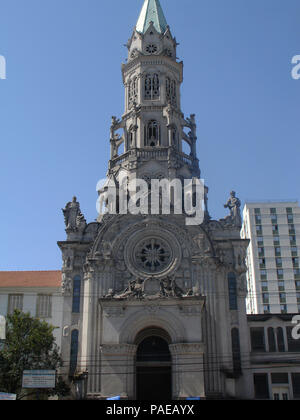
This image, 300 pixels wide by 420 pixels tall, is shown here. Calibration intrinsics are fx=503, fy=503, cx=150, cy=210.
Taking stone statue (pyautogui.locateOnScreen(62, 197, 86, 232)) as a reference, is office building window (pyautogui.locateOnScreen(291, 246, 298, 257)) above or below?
above

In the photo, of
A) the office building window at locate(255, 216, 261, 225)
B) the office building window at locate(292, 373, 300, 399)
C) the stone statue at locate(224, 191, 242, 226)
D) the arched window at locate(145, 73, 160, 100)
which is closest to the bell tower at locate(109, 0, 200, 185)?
the arched window at locate(145, 73, 160, 100)

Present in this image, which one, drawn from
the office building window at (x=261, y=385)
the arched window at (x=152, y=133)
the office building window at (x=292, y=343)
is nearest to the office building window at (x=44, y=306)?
the office building window at (x=261, y=385)

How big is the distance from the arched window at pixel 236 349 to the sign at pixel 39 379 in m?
15.8

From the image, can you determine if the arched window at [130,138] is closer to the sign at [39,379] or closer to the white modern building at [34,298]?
the white modern building at [34,298]

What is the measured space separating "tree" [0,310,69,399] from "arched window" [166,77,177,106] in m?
30.2

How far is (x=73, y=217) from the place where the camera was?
48594 mm

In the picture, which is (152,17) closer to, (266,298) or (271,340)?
(271,340)

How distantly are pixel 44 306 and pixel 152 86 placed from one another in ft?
89.6

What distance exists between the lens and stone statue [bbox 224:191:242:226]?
4816cm

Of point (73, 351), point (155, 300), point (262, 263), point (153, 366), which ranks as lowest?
point (153, 366)

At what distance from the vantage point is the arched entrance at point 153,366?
4147 cm

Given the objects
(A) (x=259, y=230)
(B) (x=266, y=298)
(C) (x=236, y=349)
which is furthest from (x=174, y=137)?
(B) (x=266, y=298)

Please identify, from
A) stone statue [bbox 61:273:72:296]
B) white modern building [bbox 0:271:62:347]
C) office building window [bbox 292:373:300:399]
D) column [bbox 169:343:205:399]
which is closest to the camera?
column [bbox 169:343:205:399]

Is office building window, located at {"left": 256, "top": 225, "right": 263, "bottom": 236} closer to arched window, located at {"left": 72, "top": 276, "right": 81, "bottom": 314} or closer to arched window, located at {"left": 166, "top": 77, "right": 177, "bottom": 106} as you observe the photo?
arched window, located at {"left": 166, "top": 77, "right": 177, "bottom": 106}
